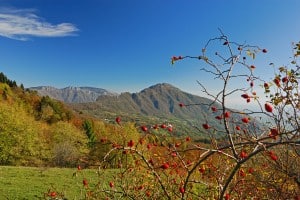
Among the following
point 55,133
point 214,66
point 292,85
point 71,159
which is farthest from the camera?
point 55,133

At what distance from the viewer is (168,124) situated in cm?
408

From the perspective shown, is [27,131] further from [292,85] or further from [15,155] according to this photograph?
[292,85]

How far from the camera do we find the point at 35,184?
62.7ft

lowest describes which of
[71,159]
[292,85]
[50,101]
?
[71,159]

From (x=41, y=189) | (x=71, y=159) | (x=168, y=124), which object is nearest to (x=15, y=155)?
(x=71, y=159)

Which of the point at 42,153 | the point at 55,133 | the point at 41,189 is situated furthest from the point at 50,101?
the point at 41,189

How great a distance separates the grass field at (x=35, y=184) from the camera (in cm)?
1644

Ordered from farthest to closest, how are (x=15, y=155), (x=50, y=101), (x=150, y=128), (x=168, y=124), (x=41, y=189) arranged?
(x=50, y=101) → (x=15, y=155) → (x=41, y=189) → (x=168, y=124) → (x=150, y=128)

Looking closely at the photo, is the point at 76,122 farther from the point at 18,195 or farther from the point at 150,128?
the point at 150,128

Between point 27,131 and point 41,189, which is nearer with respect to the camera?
point 41,189

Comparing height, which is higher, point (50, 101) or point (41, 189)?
point (50, 101)

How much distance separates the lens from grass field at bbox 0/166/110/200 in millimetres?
16438

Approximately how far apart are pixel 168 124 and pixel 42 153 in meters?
45.1

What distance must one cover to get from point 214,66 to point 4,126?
44.0 meters
